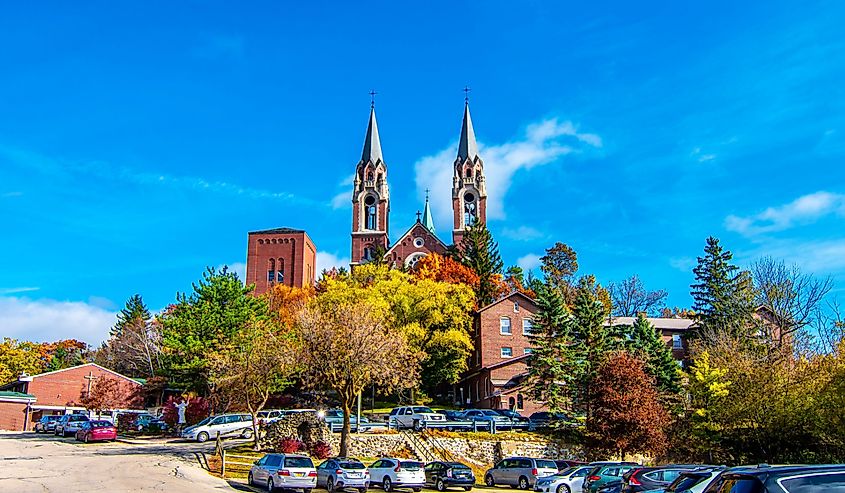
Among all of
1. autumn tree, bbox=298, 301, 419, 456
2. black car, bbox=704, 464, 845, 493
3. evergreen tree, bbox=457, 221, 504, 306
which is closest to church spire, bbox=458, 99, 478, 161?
evergreen tree, bbox=457, 221, 504, 306

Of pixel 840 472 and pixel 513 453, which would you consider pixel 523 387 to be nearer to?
pixel 513 453

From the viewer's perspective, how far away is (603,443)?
43000mm

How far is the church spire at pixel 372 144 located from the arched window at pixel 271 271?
828 inches

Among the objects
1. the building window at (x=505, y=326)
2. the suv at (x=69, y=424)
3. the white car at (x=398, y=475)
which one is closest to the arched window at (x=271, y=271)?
Answer: the building window at (x=505, y=326)

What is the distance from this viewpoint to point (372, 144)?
11581 centimetres

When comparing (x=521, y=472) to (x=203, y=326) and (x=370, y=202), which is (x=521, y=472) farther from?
(x=370, y=202)

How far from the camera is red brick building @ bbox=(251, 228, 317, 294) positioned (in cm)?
11125

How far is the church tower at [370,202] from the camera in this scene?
109188 mm

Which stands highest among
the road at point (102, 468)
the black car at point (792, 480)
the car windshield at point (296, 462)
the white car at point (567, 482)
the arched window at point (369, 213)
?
the arched window at point (369, 213)

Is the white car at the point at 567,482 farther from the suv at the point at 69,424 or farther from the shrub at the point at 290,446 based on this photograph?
the suv at the point at 69,424

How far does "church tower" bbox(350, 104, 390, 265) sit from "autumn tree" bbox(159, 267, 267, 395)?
43.7m

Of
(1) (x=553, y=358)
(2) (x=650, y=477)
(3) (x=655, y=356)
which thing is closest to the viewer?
(2) (x=650, y=477)

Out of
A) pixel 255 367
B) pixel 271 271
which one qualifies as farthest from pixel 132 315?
pixel 255 367

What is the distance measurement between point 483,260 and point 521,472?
51075 mm
